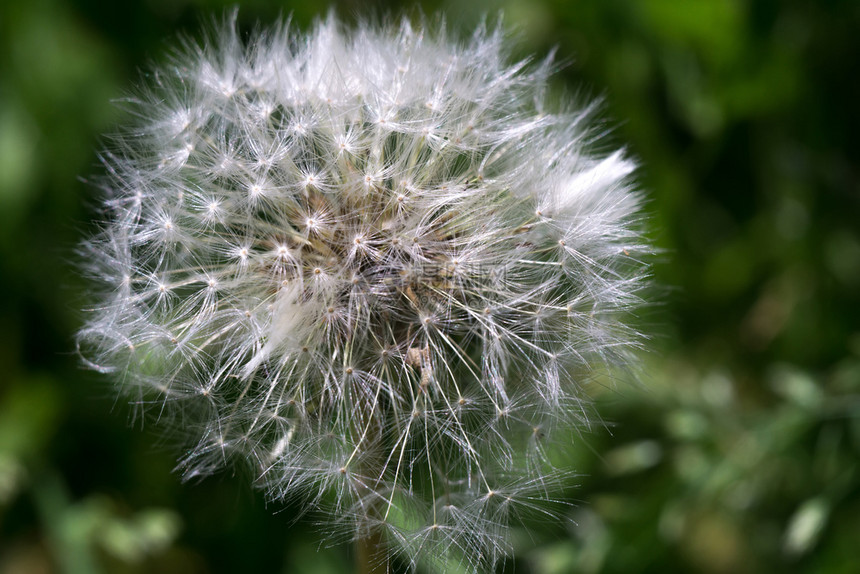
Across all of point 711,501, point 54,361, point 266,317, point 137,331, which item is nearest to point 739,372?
point 711,501

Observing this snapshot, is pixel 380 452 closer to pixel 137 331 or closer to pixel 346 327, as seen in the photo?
pixel 346 327

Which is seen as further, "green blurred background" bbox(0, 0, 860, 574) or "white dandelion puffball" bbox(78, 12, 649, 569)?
"green blurred background" bbox(0, 0, 860, 574)

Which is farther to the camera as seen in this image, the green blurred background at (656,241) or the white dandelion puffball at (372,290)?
the green blurred background at (656,241)

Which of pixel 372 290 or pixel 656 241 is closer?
pixel 372 290
